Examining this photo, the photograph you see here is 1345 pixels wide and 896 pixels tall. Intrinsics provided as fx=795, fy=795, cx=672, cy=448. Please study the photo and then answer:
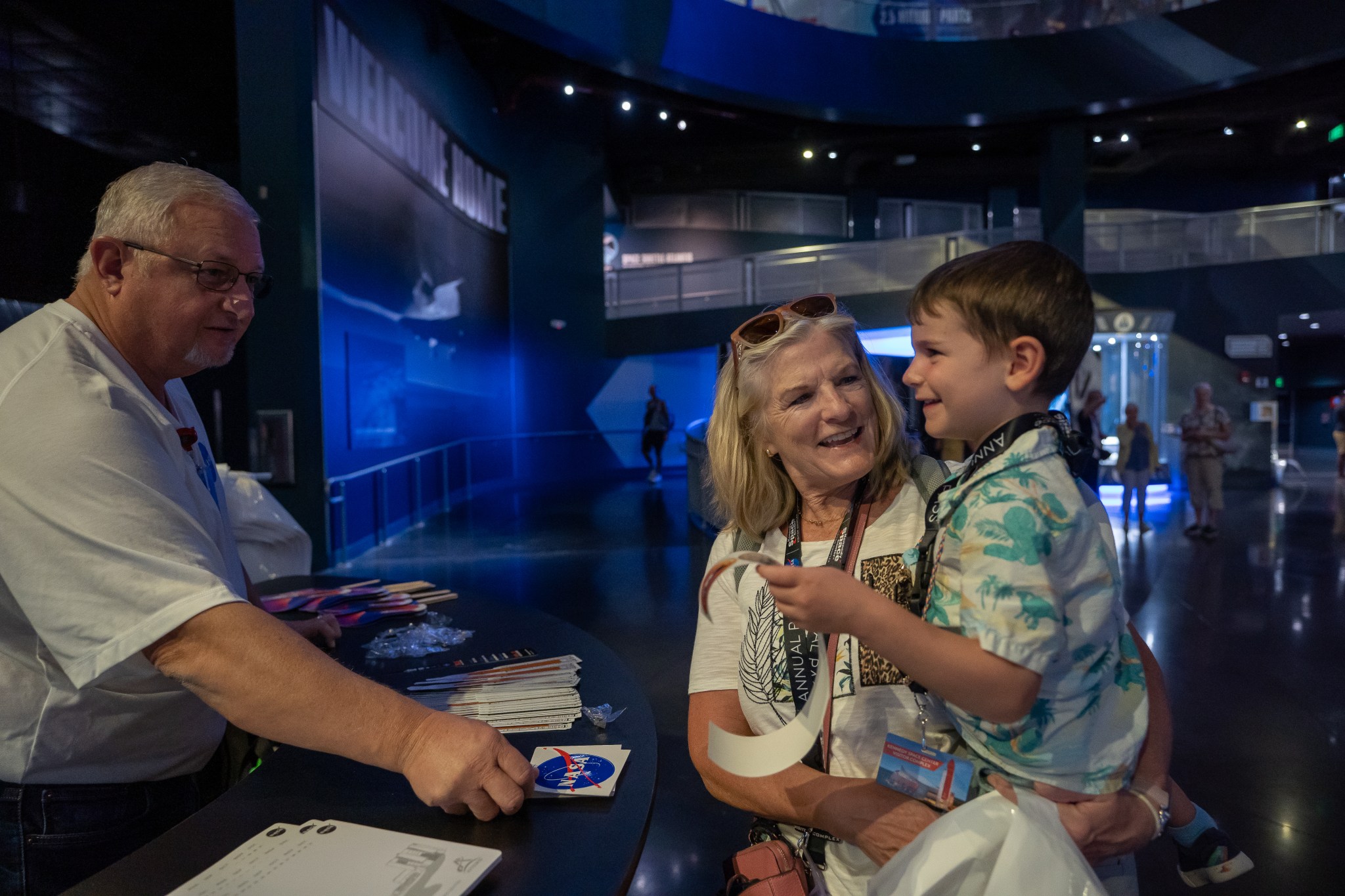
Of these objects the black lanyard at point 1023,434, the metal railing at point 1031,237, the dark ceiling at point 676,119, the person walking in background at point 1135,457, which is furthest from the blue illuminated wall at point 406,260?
the person walking in background at point 1135,457

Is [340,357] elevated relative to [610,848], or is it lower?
elevated

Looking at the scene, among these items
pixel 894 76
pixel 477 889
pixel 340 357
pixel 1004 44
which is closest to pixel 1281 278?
pixel 1004 44

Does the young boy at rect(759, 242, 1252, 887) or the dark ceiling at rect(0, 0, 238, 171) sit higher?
the dark ceiling at rect(0, 0, 238, 171)

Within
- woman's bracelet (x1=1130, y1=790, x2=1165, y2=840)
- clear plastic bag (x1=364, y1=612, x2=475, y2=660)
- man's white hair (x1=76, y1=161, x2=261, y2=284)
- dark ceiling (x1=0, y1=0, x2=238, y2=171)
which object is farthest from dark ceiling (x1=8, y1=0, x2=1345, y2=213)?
woman's bracelet (x1=1130, y1=790, x2=1165, y2=840)

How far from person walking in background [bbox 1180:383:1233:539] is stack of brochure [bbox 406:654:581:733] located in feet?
28.6

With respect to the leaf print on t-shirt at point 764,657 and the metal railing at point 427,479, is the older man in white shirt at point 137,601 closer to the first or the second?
the leaf print on t-shirt at point 764,657

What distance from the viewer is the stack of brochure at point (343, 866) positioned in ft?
3.22

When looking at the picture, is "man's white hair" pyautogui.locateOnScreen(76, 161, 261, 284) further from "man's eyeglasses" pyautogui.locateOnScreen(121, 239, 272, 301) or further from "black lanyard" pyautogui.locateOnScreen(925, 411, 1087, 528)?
"black lanyard" pyautogui.locateOnScreen(925, 411, 1087, 528)

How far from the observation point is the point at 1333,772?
316 cm

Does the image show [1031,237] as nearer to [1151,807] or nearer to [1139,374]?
[1139,374]

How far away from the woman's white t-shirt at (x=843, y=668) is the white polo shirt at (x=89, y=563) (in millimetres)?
814

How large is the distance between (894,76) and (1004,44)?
5.74 ft

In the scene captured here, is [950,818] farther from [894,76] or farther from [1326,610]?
[894,76]

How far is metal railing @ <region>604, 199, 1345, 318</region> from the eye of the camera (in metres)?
Answer: 13.4
